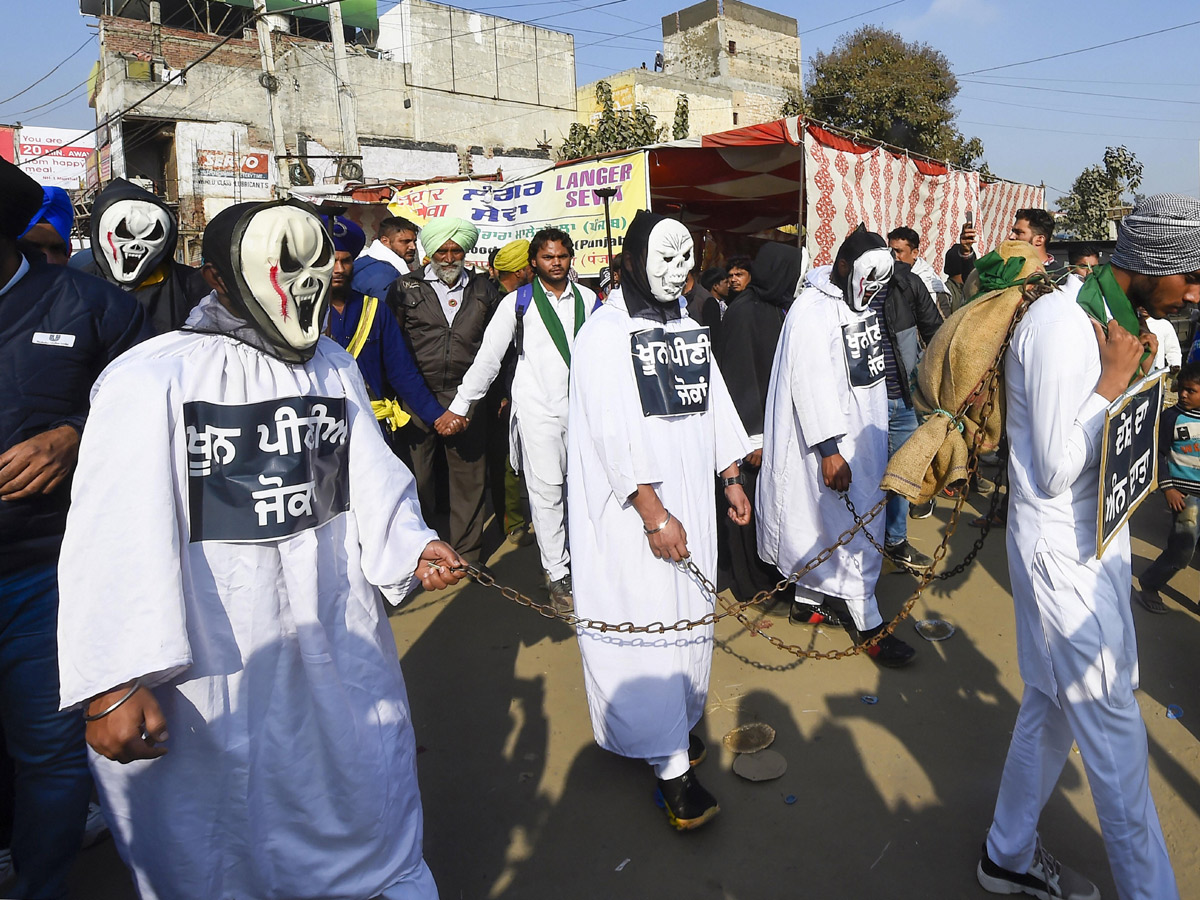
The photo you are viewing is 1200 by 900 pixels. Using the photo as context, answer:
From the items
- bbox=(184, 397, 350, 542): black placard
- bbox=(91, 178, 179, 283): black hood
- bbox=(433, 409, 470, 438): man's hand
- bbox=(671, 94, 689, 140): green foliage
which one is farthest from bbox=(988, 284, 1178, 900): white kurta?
bbox=(671, 94, 689, 140): green foliage

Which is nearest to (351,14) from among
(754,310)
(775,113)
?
(775,113)

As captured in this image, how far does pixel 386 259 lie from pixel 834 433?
3.53 metres

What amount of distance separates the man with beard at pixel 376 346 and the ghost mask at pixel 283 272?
248cm

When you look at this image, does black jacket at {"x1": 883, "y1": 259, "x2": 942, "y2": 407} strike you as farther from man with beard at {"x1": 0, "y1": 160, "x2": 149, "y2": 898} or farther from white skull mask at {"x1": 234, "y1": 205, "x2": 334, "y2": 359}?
man with beard at {"x1": 0, "y1": 160, "x2": 149, "y2": 898}

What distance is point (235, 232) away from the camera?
177 cm

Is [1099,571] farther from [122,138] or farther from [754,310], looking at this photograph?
[122,138]

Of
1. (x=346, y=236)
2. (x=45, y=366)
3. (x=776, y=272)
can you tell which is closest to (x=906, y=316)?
(x=776, y=272)

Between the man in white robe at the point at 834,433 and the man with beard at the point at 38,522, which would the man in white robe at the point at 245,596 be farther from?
the man in white robe at the point at 834,433

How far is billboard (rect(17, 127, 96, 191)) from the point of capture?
29.2 meters

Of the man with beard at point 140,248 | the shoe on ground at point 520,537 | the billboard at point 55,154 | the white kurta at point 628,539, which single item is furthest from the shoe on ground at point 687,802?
the billboard at point 55,154

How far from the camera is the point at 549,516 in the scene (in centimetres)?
457

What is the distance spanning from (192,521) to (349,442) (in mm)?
417

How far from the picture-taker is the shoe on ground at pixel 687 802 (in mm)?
2639

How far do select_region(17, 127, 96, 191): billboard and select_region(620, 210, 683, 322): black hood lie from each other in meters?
33.3
